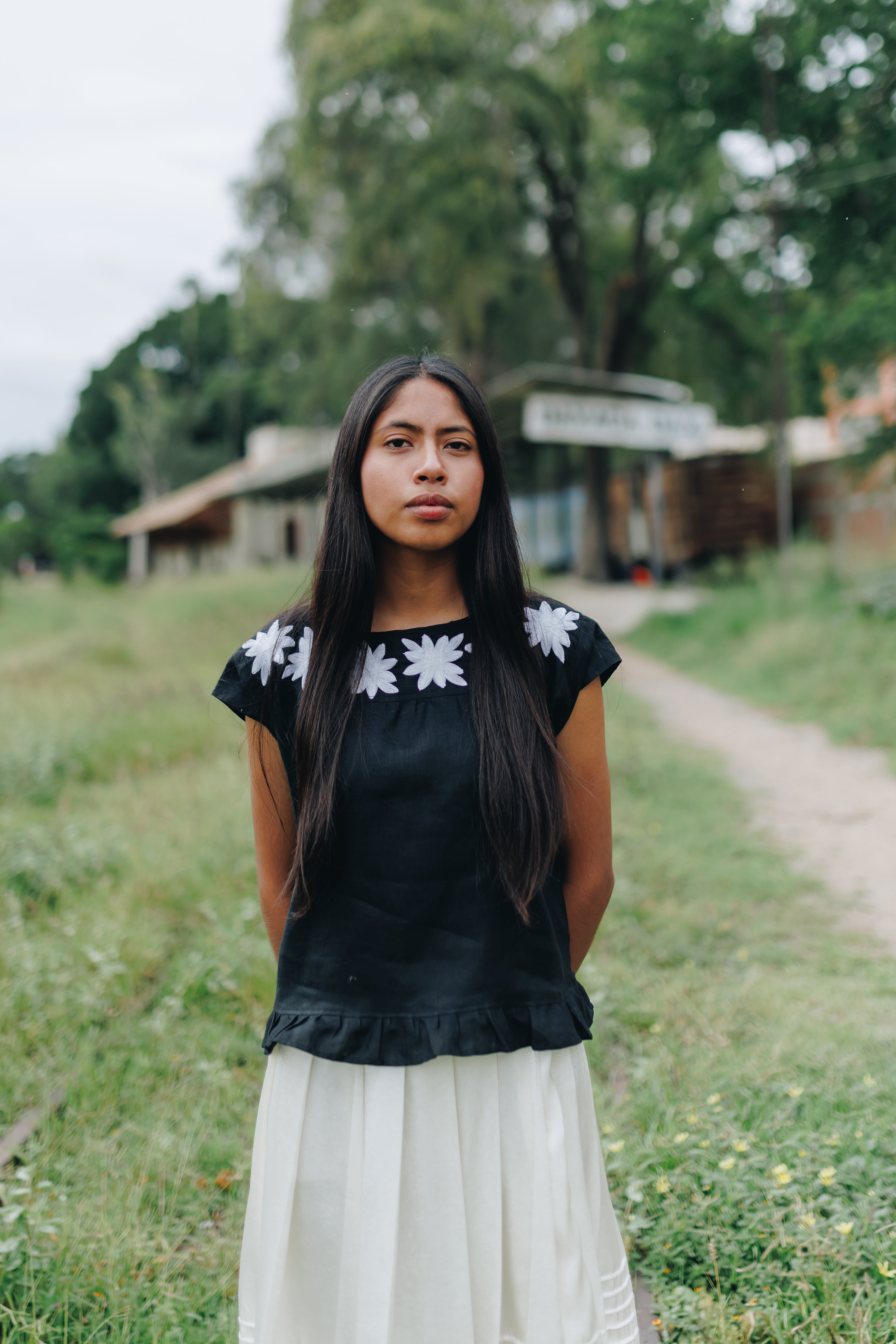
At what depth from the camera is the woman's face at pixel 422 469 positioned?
1600 millimetres

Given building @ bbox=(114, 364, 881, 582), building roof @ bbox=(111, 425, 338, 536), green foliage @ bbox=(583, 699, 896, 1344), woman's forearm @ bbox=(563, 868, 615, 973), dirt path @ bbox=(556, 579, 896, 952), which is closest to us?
woman's forearm @ bbox=(563, 868, 615, 973)

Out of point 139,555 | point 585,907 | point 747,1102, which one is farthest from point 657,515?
point 139,555

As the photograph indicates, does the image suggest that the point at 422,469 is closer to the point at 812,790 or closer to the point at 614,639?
the point at 812,790

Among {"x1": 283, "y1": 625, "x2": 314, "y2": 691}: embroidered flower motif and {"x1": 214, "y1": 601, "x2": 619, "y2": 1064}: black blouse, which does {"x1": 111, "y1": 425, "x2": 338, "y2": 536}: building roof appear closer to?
{"x1": 283, "y1": 625, "x2": 314, "y2": 691}: embroidered flower motif

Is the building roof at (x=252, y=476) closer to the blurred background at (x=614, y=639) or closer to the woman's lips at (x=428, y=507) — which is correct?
the blurred background at (x=614, y=639)

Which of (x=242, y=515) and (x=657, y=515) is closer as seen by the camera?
(x=657, y=515)

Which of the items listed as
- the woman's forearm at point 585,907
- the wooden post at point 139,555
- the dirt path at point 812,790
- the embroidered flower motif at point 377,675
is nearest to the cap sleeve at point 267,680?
the embroidered flower motif at point 377,675

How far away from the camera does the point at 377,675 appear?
5.43ft

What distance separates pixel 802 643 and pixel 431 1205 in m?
9.47

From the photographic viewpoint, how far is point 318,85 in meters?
14.5

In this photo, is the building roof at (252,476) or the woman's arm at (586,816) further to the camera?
the building roof at (252,476)

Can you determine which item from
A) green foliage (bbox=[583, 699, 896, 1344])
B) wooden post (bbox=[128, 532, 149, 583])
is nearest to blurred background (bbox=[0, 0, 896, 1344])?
green foliage (bbox=[583, 699, 896, 1344])

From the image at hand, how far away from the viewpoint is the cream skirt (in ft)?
5.11

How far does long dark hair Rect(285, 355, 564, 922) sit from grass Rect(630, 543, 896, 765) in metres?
5.97
